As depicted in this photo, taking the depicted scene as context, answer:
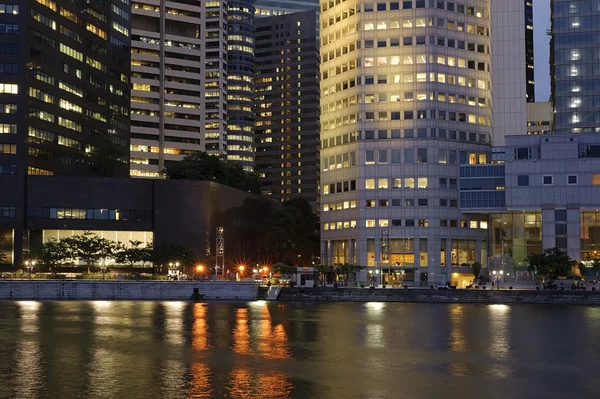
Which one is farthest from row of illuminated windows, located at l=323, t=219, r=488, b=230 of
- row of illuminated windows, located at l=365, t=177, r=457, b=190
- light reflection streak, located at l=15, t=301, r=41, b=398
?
light reflection streak, located at l=15, t=301, r=41, b=398

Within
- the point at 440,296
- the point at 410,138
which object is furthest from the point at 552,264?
the point at 410,138

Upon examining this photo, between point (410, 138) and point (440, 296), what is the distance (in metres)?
54.4

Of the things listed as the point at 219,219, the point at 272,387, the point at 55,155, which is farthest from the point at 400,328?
the point at 55,155

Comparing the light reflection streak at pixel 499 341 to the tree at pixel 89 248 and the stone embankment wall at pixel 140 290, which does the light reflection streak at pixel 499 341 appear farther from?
the tree at pixel 89 248

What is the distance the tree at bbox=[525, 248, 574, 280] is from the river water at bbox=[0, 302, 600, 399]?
38.1 metres

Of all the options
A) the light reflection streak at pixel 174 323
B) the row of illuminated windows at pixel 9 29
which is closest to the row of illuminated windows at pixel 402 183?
the light reflection streak at pixel 174 323

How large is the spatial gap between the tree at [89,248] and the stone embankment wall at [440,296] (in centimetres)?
4658

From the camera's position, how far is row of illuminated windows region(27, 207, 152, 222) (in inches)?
7175

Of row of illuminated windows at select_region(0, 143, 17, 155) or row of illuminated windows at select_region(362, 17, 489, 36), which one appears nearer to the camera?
row of illuminated windows at select_region(0, 143, 17, 155)

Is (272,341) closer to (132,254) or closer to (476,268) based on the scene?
(132,254)

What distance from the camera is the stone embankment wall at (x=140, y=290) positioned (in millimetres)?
146250

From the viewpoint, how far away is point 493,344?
77.4 m

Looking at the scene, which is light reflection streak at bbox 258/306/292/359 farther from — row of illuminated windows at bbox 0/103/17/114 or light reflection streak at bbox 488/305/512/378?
row of illuminated windows at bbox 0/103/17/114

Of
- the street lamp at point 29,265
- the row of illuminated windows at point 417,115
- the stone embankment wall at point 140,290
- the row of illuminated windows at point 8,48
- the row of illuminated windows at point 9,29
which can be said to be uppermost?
the row of illuminated windows at point 9,29
